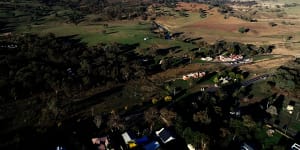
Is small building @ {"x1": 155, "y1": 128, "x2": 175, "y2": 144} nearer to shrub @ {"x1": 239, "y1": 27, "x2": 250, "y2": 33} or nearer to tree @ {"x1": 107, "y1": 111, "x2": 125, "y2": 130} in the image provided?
tree @ {"x1": 107, "y1": 111, "x2": 125, "y2": 130}

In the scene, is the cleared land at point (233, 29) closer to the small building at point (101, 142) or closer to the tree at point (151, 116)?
the tree at point (151, 116)

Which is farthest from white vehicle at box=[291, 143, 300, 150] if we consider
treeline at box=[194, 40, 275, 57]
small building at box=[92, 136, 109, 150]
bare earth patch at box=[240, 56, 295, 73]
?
treeline at box=[194, 40, 275, 57]

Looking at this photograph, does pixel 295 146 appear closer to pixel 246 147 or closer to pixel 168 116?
pixel 246 147

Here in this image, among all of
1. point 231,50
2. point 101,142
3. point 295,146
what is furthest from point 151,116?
point 231,50

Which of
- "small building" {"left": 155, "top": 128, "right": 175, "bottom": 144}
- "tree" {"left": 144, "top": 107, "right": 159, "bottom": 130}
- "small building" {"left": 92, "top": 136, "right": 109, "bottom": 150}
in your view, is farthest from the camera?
"tree" {"left": 144, "top": 107, "right": 159, "bottom": 130}

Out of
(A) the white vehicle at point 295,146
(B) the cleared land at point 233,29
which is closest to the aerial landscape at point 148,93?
(A) the white vehicle at point 295,146

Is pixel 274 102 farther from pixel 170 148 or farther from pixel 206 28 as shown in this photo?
pixel 206 28

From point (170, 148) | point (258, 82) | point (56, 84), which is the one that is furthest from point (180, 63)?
point (170, 148)

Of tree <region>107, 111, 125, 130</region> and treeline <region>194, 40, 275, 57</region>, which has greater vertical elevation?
tree <region>107, 111, 125, 130</region>
